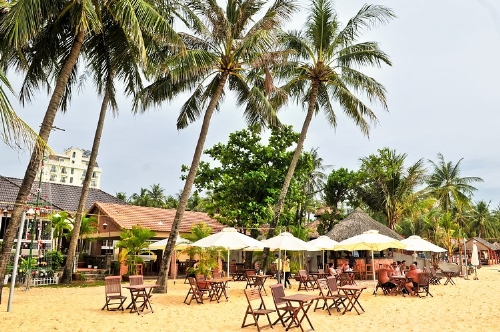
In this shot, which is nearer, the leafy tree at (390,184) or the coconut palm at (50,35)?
the coconut palm at (50,35)

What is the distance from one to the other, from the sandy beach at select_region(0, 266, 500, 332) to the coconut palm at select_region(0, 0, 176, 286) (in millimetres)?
1871

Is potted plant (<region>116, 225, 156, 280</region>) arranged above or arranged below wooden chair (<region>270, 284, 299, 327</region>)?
above

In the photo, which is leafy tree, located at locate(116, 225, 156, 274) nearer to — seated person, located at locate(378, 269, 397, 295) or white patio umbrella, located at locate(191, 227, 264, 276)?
white patio umbrella, located at locate(191, 227, 264, 276)

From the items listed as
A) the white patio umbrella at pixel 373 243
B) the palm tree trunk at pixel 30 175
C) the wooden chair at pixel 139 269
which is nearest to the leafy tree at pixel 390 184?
the white patio umbrella at pixel 373 243

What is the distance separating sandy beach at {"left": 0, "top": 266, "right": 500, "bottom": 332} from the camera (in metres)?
8.61

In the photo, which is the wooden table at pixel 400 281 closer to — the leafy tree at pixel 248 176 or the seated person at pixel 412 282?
the seated person at pixel 412 282

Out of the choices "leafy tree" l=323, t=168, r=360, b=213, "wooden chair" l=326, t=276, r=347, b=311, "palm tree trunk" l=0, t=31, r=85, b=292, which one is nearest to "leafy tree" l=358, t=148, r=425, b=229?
"leafy tree" l=323, t=168, r=360, b=213

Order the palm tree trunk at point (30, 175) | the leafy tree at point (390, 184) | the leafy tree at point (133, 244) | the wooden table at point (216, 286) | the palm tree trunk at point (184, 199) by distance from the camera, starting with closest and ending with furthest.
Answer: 1. the palm tree trunk at point (30, 175)
2. the wooden table at point (216, 286)
3. the palm tree trunk at point (184, 199)
4. the leafy tree at point (133, 244)
5. the leafy tree at point (390, 184)

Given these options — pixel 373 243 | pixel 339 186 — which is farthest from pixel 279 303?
pixel 339 186

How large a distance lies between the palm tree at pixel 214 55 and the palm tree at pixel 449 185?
98.1ft

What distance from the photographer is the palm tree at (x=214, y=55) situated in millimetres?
13820

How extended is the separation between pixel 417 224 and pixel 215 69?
28.3 m

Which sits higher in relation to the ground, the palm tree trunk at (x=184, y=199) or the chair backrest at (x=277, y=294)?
the palm tree trunk at (x=184, y=199)

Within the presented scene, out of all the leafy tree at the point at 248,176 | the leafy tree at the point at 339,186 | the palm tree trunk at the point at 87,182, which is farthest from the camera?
the leafy tree at the point at 339,186
